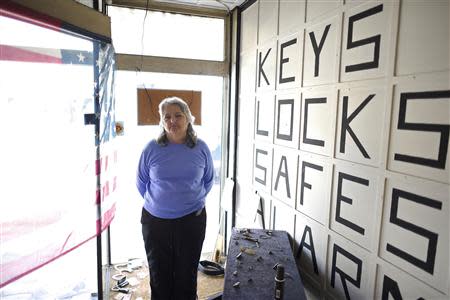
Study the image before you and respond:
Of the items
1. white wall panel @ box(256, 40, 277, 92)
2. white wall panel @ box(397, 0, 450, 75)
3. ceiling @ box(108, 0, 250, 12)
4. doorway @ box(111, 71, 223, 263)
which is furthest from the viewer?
doorway @ box(111, 71, 223, 263)

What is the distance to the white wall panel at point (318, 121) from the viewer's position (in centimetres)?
157

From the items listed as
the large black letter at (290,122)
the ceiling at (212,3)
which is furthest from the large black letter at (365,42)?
the ceiling at (212,3)

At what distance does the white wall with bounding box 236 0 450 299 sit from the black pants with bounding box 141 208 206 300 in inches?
25.1

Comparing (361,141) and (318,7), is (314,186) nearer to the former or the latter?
(361,141)

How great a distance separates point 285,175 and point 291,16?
1.04m

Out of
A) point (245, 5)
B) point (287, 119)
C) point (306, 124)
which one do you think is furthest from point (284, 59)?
point (245, 5)

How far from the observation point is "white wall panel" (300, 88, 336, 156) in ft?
5.16

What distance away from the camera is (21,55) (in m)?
1.25

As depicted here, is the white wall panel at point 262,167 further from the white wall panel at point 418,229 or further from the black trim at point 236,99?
the white wall panel at point 418,229

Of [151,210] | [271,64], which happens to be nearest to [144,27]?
[271,64]

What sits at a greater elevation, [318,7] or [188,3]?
[188,3]

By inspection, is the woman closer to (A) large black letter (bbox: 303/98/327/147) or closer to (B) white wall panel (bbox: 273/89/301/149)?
(B) white wall panel (bbox: 273/89/301/149)

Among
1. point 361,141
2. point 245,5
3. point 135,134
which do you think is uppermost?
point 245,5

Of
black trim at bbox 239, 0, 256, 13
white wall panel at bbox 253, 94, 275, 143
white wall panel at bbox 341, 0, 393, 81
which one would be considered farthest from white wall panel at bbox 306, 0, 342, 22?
black trim at bbox 239, 0, 256, 13
